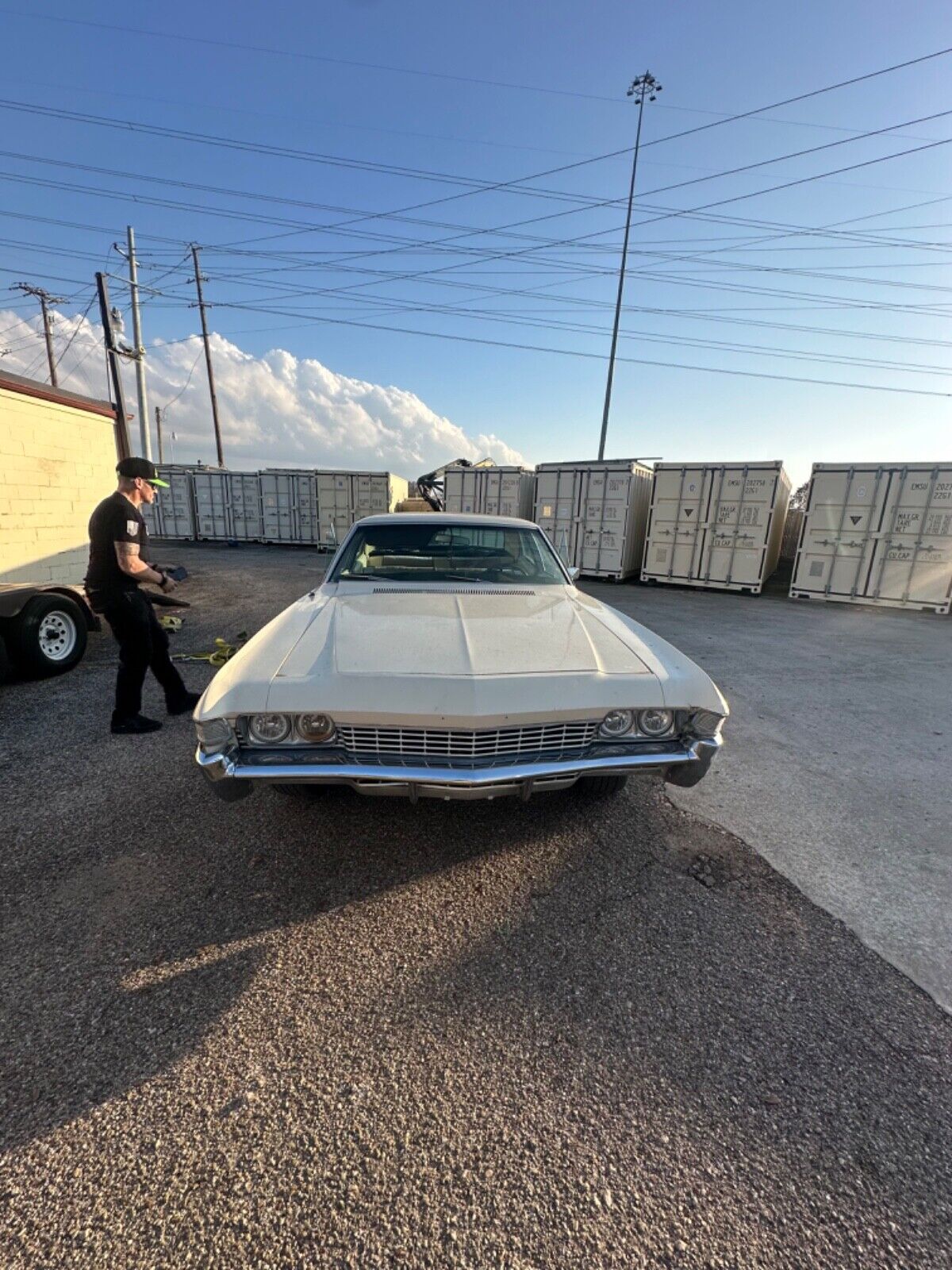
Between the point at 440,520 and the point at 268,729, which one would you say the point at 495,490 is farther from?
the point at 268,729

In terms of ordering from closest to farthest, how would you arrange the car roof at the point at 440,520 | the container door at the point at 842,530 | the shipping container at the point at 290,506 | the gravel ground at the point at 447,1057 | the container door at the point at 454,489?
the gravel ground at the point at 447,1057 < the car roof at the point at 440,520 < the container door at the point at 842,530 < the container door at the point at 454,489 < the shipping container at the point at 290,506

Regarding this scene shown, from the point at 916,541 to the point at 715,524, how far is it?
3998mm

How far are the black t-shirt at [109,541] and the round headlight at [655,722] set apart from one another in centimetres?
366

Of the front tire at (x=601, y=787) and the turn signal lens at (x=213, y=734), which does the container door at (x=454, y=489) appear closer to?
the front tire at (x=601, y=787)

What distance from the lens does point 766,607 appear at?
1153 centimetres

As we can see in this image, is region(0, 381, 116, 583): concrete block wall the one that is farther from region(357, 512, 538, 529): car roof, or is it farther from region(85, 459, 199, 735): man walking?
region(357, 512, 538, 529): car roof

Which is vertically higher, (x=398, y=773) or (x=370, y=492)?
(x=370, y=492)

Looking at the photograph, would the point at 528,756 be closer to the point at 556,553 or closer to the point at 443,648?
the point at 443,648

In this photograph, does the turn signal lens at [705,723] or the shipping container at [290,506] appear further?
the shipping container at [290,506]

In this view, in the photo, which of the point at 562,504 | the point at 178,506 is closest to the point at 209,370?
the point at 178,506

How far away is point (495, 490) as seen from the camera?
1638 cm

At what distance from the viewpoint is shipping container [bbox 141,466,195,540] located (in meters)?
23.4

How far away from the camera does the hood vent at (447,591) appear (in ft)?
10.5

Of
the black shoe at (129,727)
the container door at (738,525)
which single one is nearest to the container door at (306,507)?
the container door at (738,525)
